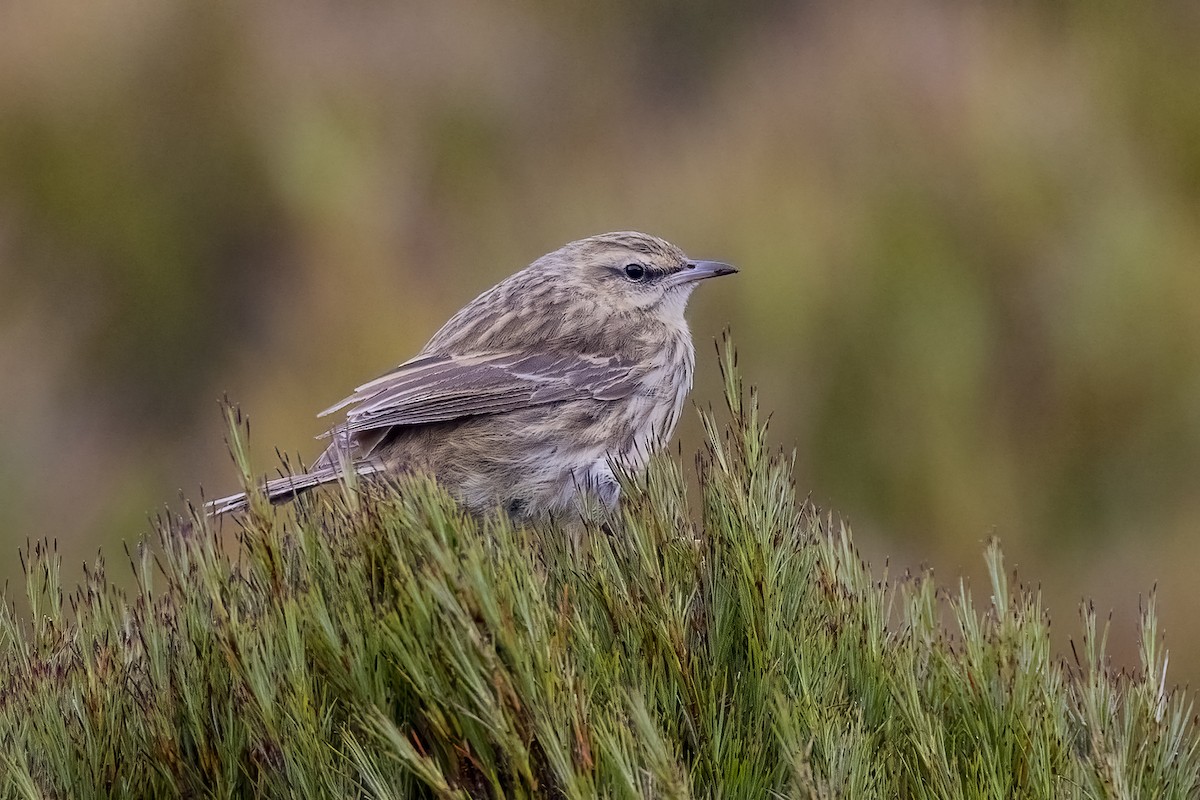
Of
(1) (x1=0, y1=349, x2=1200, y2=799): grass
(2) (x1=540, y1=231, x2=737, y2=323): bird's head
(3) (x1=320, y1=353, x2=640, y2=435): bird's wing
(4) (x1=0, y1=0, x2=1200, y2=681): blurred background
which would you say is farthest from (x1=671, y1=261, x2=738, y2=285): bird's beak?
(1) (x1=0, y1=349, x2=1200, y2=799): grass

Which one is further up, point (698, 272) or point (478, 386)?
point (698, 272)

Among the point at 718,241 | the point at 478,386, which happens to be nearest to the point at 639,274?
the point at 478,386

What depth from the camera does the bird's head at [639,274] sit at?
→ 5.03 metres

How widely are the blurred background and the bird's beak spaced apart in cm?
211

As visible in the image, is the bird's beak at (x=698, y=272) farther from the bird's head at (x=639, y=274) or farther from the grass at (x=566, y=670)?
the grass at (x=566, y=670)

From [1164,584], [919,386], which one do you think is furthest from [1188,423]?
[919,386]

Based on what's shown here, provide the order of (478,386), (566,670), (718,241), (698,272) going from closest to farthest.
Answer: (566,670)
(478,386)
(698,272)
(718,241)

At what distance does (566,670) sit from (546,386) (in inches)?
98.9

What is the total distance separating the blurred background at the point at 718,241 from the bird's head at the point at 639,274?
210 centimetres

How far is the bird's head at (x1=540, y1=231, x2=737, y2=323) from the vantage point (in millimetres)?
5031

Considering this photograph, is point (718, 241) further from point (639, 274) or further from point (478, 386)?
point (478, 386)

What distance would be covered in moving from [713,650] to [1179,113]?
22.3 ft

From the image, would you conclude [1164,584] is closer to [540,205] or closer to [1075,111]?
[1075,111]

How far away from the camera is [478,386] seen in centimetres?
447
